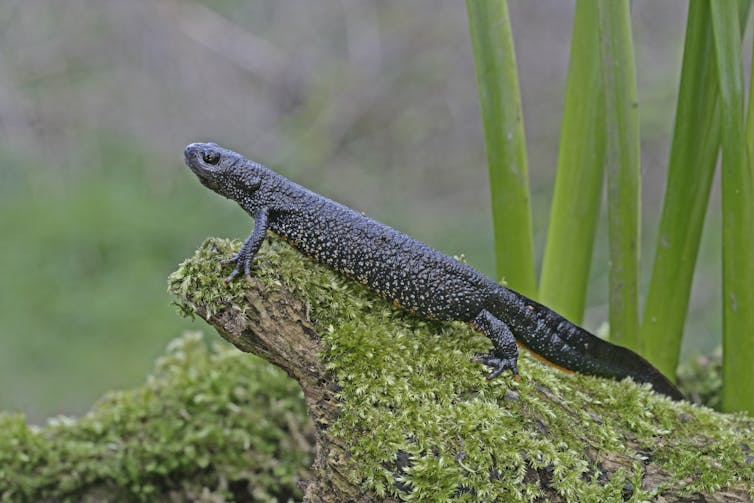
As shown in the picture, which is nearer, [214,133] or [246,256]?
[246,256]

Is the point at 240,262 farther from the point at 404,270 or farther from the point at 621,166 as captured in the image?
the point at 621,166

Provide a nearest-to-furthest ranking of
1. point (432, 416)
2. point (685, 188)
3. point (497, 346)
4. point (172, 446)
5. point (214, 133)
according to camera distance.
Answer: point (432, 416) → point (497, 346) → point (685, 188) → point (172, 446) → point (214, 133)

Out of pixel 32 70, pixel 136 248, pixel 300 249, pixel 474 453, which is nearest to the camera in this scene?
pixel 474 453

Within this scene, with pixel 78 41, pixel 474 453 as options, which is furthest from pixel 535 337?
pixel 78 41

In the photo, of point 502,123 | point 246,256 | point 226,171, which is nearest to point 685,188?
point 502,123

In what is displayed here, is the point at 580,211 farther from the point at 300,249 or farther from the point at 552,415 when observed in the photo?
the point at 300,249

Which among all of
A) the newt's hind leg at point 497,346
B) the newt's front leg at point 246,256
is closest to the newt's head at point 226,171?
the newt's front leg at point 246,256

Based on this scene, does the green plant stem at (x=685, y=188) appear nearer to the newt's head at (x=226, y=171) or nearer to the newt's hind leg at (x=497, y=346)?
the newt's hind leg at (x=497, y=346)
